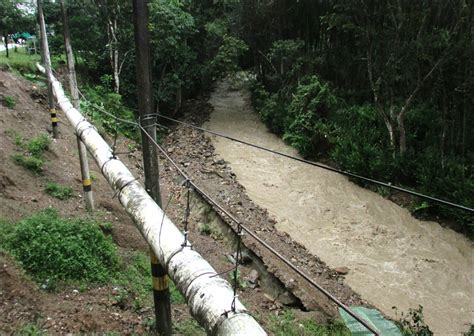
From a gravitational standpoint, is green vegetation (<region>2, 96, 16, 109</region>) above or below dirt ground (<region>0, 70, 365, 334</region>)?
above

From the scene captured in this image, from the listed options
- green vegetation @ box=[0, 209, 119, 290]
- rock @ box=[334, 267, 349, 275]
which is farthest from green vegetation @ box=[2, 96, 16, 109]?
rock @ box=[334, 267, 349, 275]

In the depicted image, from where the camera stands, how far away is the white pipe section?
8.24 feet

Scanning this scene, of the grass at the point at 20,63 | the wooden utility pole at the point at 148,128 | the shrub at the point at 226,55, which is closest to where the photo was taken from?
the wooden utility pole at the point at 148,128

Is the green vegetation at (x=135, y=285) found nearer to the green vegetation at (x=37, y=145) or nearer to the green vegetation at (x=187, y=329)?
the green vegetation at (x=187, y=329)

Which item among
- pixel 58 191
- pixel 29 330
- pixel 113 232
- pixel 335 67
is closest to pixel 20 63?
pixel 58 191

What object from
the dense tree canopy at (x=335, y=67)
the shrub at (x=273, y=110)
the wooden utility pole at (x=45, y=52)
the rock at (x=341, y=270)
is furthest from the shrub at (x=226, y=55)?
the rock at (x=341, y=270)

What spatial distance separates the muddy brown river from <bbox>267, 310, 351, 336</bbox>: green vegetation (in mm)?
1845

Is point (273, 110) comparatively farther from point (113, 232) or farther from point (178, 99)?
point (113, 232)

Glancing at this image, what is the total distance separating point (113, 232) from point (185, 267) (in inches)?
190

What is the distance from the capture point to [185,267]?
306cm

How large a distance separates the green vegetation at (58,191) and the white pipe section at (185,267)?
3698mm

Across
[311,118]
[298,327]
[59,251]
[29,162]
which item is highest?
[29,162]

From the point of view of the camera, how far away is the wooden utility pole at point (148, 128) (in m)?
4.17

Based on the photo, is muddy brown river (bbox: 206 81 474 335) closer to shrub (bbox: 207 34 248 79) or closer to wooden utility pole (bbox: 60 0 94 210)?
shrub (bbox: 207 34 248 79)
